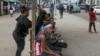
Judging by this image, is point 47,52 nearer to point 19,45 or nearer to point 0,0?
point 19,45

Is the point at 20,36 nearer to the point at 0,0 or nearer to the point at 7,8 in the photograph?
the point at 0,0

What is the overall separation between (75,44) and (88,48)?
4.11 ft

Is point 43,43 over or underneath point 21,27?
underneath

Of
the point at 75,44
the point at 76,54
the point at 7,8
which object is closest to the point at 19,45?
the point at 76,54

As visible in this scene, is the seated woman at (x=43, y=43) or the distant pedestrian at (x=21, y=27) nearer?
the seated woman at (x=43, y=43)

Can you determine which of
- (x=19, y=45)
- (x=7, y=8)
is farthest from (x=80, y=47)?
(x=7, y=8)

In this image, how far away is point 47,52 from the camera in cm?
668

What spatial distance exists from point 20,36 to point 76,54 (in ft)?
11.4

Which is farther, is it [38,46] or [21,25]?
[21,25]

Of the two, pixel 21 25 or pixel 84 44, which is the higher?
pixel 21 25

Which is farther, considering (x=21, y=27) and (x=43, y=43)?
(x=21, y=27)

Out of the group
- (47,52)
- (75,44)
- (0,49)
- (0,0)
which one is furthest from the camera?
(0,0)

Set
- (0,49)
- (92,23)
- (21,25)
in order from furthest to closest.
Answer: (92,23) → (0,49) → (21,25)

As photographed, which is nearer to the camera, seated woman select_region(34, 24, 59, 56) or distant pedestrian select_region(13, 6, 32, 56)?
seated woman select_region(34, 24, 59, 56)
